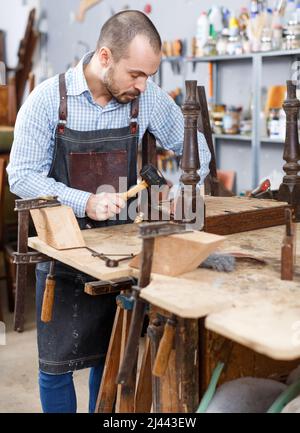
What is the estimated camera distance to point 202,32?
512 cm

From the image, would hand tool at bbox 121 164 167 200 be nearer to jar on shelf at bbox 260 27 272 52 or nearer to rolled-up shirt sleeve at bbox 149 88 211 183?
rolled-up shirt sleeve at bbox 149 88 211 183

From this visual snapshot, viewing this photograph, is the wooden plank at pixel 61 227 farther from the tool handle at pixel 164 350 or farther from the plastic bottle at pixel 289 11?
the plastic bottle at pixel 289 11

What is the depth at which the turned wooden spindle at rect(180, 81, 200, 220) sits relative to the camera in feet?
6.02

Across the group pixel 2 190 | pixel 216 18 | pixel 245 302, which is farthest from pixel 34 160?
pixel 216 18

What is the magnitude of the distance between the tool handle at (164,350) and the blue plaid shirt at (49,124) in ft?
2.36

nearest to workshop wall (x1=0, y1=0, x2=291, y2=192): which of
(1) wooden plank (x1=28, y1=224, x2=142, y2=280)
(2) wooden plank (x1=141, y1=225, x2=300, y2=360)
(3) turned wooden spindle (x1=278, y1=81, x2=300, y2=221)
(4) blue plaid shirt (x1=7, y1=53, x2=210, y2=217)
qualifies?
(3) turned wooden spindle (x1=278, y1=81, x2=300, y2=221)

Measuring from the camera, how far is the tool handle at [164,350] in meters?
1.48

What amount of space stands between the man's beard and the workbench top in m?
0.52

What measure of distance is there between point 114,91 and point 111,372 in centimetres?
97

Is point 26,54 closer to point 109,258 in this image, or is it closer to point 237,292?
point 109,258

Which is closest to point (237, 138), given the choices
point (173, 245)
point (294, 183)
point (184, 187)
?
point (294, 183)

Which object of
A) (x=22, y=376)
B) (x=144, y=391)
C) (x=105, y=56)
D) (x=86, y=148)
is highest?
(x=105, y=56)

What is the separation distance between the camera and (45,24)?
7797 mm

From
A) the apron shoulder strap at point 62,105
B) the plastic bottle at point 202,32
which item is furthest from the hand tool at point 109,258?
the plastic bottle at point 202,32
